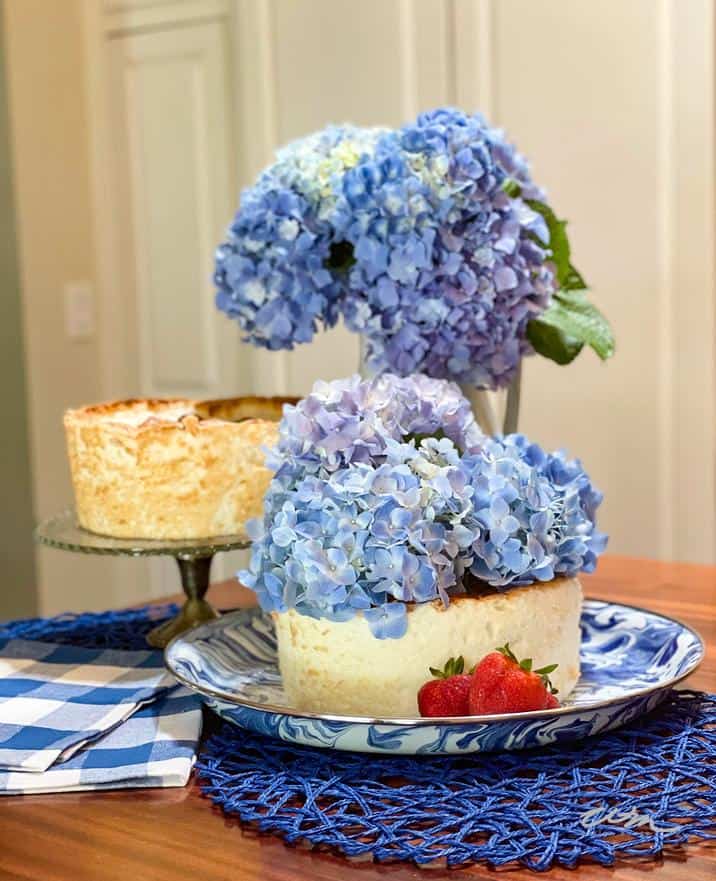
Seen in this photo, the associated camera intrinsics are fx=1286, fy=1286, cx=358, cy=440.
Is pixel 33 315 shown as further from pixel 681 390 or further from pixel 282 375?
pixel 681 390

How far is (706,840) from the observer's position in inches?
27.4

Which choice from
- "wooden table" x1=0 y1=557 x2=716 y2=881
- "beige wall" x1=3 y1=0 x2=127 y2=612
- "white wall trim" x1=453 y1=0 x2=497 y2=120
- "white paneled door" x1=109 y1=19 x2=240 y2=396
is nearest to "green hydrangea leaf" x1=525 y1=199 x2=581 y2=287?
"wooden table" x1=0 y1=557 x2=716 y2=881

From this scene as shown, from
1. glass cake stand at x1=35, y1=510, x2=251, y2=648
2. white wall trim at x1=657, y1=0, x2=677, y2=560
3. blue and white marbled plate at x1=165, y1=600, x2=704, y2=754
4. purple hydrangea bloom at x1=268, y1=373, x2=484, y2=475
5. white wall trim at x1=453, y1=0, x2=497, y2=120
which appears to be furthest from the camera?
white wall trim at x1=453, y1=0, x2=497, y2=120

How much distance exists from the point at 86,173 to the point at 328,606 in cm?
276

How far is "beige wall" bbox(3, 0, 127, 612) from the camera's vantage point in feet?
10.5

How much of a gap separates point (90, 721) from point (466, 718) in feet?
0.96

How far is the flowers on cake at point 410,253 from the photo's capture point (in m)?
1.14

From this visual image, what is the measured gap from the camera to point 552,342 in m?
1.26

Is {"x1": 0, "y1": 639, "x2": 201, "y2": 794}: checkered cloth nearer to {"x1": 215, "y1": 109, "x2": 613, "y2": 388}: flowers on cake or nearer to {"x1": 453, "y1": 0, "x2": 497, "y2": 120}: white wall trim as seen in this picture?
{"x1": 215, "y1": 109, "x2": 613, "y2": 388}: flowers on cake

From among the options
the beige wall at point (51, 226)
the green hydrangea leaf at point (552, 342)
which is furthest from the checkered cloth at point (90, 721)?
the beige wall at point (51, 226)

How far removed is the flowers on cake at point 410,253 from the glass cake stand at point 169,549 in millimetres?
225

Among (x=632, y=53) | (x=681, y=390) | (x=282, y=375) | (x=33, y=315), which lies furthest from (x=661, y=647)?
(x=33, y=315)

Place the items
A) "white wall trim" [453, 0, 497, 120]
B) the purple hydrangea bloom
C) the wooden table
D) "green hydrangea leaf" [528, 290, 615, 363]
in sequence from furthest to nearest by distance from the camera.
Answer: "white wall trim" [453, 0, 497, 120] → "green hydrangea leaf" [528, 290, 615, 363] → the purple hydrangea bloom → the wooden table

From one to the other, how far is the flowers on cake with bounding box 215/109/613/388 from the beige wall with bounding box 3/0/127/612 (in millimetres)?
2082
